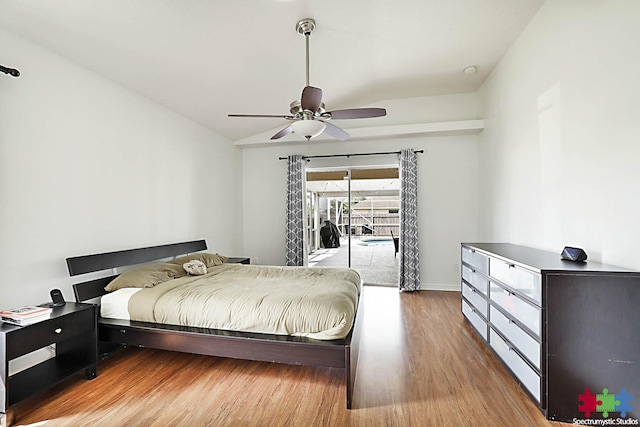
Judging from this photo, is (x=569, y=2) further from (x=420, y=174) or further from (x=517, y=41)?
(x=420, y=174)

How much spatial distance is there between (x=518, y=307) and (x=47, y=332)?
3.36 metres

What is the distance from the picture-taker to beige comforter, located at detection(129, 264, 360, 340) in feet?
7.75

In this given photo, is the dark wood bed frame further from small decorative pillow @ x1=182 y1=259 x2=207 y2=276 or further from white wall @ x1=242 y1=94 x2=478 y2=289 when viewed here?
white wall @ x1=242 y1=94 x2=478 y2=289

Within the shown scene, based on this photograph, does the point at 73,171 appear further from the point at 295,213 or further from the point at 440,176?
the point at 440,176

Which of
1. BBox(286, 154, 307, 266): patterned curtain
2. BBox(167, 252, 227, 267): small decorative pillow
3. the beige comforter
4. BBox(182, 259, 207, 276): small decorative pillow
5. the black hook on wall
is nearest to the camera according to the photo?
the black hook on wall

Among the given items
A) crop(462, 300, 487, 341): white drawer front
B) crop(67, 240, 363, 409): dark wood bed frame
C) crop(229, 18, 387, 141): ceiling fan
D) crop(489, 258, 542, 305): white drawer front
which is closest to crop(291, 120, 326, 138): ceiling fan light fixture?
crop(229, 18, 387, 141): ceiling fan

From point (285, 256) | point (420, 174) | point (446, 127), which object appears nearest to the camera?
point (446, 127)

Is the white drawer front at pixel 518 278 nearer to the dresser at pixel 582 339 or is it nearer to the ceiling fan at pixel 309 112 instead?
the dresser at pixel 582 339

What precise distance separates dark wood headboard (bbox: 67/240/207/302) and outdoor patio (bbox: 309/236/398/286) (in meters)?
2.95

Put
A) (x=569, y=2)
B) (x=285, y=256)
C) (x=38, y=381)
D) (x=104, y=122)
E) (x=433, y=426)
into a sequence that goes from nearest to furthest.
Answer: (x=433, y=426) → (x=38, y=381) → (x=569, y=2) → (x=104, y=122) → (x=285, y=256)

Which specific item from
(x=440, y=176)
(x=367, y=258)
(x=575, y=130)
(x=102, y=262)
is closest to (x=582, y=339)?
(x=575, y=130)

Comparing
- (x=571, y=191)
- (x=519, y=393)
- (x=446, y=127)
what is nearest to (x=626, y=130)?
(x=571, y=191)

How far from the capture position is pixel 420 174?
213 inches

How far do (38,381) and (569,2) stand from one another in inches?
195
